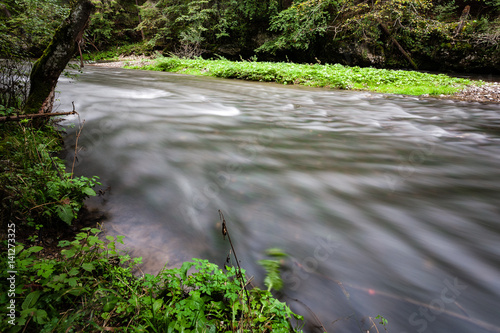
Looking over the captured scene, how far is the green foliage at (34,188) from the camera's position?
6.53ft

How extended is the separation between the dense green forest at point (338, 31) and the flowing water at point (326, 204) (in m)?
6.25

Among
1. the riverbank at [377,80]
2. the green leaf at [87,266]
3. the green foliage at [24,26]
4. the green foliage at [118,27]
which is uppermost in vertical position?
the green foliage at [118,27]

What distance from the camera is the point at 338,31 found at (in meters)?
13.9

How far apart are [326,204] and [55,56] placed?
3.94 metres

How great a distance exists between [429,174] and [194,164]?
3358mm

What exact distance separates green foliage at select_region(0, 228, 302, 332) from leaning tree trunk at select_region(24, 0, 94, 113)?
2.76 metres

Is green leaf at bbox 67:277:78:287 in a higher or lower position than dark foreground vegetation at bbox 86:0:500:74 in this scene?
lower

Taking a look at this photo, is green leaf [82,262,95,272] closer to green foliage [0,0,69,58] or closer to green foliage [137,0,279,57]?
green foliage [0,0,69,58]

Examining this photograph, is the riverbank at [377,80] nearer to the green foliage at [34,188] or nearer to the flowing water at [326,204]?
the flowing water at [326,204]

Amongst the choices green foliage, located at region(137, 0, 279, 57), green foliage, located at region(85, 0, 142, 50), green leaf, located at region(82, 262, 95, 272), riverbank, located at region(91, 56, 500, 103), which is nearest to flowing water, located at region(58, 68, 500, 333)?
green leaf, located at region(82, 262, 95, 272)

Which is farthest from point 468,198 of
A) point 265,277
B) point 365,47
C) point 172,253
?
point 365,47

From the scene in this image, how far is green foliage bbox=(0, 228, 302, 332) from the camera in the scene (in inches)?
50.1

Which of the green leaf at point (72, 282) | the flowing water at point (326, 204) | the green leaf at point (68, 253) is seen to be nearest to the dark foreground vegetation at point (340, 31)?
the flowing water at point (326, 204)

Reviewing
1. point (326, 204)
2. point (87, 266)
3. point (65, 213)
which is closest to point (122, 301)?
point (87, 266)
